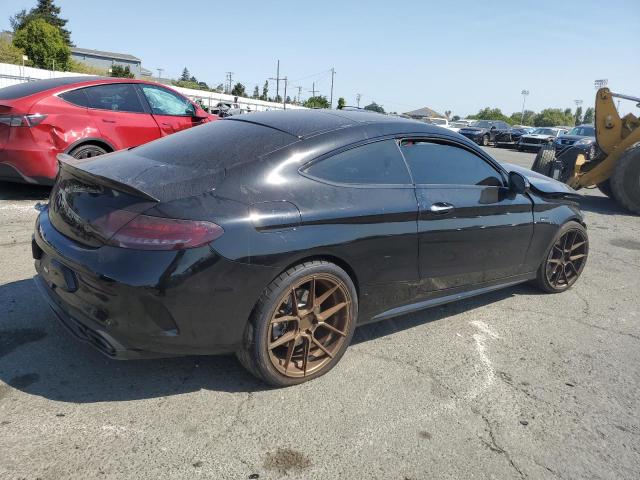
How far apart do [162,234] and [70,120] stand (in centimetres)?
463

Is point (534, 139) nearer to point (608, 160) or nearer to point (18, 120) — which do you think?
point (608, 160)

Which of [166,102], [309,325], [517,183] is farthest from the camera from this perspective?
[166,102]

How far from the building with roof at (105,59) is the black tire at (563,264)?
102 m

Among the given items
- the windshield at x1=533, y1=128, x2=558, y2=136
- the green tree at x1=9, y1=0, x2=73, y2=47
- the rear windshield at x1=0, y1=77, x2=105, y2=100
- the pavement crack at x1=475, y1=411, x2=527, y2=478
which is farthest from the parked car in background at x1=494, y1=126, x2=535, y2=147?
the green tree at x1=9, y1=0, x2=73, y2=47

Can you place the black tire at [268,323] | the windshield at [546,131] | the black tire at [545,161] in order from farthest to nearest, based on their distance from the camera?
the windshield at [546,131], the black tire at [545,161], the black tire at [268,323]

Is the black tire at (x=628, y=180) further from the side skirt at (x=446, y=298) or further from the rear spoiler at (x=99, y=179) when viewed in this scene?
the rear spoiler at (x=99, y=179)

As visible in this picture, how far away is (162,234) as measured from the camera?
8.11ft

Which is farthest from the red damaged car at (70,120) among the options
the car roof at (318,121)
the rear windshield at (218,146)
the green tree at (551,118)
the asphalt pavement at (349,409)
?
the green tree at (551,118)

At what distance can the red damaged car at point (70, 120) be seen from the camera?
5.95 m

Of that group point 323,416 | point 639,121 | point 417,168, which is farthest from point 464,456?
point 639,121

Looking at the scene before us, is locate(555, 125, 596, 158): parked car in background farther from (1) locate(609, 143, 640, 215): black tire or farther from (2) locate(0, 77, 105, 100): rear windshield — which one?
(2) locate(0, 77, 105, 100): rear windshield

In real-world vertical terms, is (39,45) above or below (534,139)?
above

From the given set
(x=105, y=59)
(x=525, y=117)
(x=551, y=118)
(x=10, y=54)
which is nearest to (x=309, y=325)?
(x=10, y=54)

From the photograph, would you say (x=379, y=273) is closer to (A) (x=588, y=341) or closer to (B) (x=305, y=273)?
(B) (x=305, y=273)
